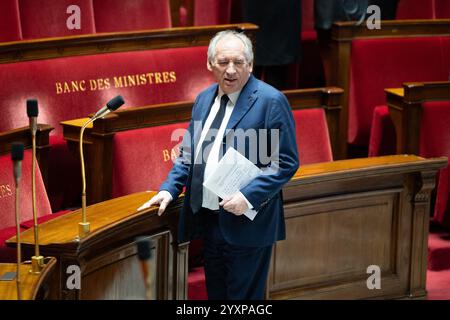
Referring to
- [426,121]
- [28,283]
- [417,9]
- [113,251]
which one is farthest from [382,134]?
[28,283]

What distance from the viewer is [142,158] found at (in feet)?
4.11

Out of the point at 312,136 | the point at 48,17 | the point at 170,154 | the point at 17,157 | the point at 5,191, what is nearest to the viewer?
the point at 17,157

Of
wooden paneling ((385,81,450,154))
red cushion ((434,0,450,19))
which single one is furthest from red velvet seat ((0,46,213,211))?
red cushion ((434,0,450,19))

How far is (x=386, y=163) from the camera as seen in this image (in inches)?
48.6

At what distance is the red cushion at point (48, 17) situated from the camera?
153 cm

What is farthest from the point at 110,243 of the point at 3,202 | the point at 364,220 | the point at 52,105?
the point at 52,105

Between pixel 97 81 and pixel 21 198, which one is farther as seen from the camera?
pixel 97 81

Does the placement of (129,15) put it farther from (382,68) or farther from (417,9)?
(417,9)

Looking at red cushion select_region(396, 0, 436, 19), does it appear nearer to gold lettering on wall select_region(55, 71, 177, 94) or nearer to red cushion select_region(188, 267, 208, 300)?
gold lettering on wall select_region(55, 71, 177, 94)

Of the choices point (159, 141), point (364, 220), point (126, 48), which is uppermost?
point (126, 48)

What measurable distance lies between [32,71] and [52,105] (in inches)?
2.3

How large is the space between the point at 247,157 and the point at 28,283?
0.91ft

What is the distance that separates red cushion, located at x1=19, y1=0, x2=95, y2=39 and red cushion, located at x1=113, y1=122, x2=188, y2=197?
0.38 metres
